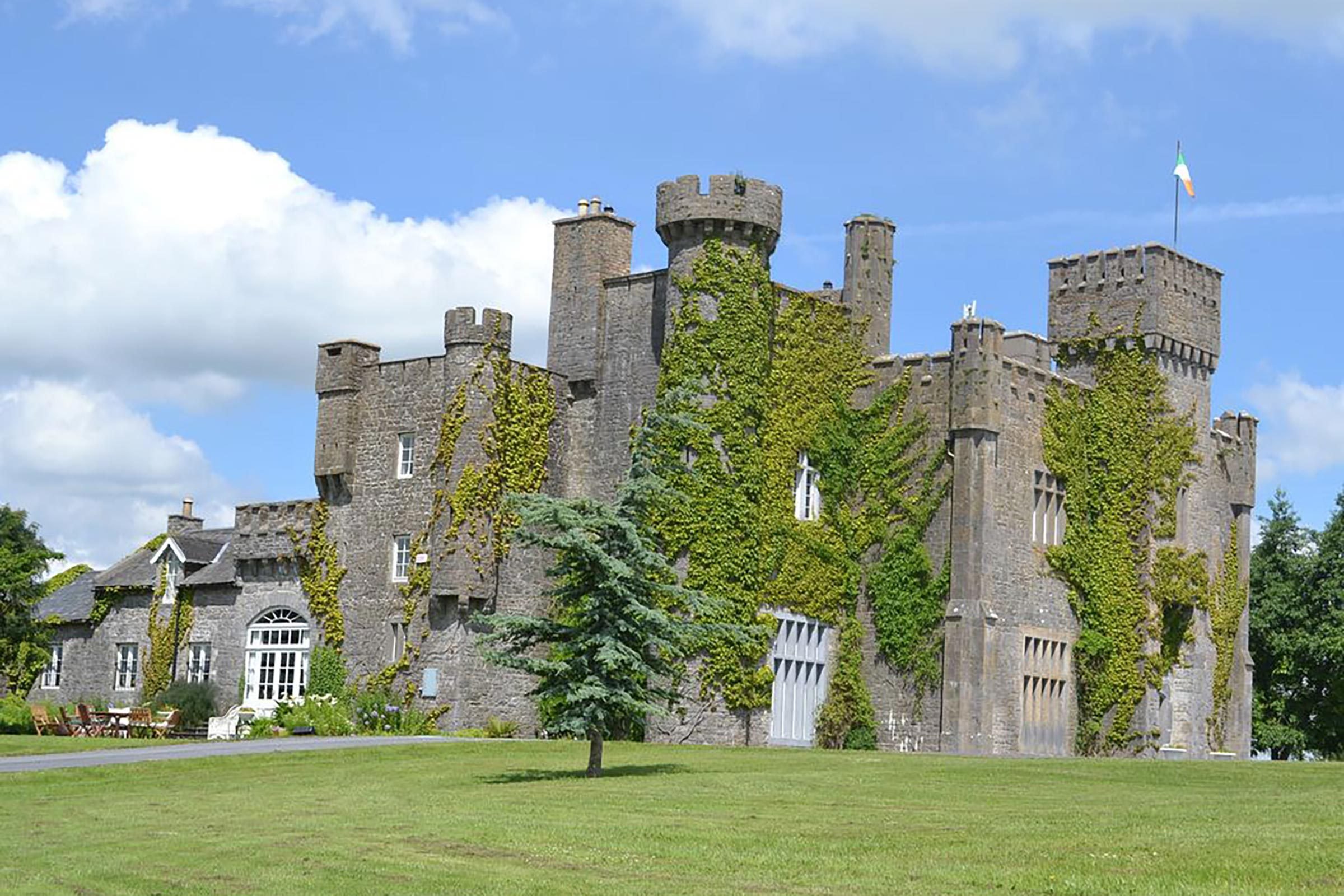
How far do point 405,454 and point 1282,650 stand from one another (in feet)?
83.9

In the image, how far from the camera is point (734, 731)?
39.5 metres

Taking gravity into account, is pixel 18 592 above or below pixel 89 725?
above

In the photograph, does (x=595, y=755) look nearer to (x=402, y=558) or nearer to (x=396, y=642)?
(x=396, y=642)

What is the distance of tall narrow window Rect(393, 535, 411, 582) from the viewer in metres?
44.3

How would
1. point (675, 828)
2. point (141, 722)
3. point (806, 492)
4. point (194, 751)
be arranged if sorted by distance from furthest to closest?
1. point (141, 722)
2. point (806, 492)
3. point (194, 751)
4. point (675, 828)

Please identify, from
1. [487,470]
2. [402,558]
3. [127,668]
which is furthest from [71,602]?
[487,470]

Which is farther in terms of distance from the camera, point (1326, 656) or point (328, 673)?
point (1326, 656)

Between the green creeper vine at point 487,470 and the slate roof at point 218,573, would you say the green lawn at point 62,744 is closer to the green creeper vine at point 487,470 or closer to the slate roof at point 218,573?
the green creeper vine at point 487,470

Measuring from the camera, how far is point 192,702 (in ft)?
156

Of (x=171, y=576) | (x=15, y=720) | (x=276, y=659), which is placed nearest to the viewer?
(x=15, y=720)

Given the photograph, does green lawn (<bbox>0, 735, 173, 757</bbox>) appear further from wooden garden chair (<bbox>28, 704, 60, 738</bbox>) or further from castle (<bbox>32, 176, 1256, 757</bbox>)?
castle (<bbox>32, 176, 1256, 757</bbox>)

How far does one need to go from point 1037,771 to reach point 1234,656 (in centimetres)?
1853

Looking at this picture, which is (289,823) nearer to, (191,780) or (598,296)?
(191,780)

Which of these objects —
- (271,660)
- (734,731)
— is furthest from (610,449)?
(271,660)
